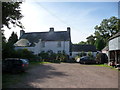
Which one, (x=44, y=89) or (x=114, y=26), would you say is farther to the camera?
(x=114, y=26)

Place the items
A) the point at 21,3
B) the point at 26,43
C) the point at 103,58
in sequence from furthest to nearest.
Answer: the point at 26,43 < the point at 103,58 < the point at 21,3

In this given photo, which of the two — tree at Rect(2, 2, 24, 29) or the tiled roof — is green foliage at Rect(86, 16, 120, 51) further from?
tree at Rect(2, 2, 24, 29)

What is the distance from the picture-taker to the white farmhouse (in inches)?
1452

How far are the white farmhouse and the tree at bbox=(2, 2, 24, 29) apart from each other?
56.5 feet

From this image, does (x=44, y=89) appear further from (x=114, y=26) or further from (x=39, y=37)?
(x=114, y=26)

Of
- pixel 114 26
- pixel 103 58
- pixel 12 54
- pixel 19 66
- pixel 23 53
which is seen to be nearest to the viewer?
pixel 19 66

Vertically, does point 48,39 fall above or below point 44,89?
above

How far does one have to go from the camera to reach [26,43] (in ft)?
122

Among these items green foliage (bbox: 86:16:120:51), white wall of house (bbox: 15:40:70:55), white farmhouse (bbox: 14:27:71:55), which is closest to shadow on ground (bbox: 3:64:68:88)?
white wall of house (bbox: 15:40:70:55)

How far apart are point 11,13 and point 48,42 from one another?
2172 centimetres

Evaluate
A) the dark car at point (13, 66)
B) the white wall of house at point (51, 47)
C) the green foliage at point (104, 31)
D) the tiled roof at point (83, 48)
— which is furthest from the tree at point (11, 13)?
the green foliage at point (104, 31)

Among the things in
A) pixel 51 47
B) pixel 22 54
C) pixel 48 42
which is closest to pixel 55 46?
pixel 51 47

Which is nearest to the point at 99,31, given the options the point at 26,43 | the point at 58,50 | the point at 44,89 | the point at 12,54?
the point at 58,50

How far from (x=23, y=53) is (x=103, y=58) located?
17.3 meters
